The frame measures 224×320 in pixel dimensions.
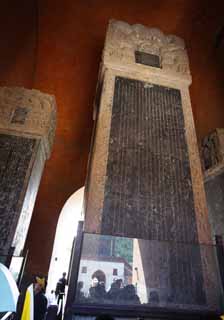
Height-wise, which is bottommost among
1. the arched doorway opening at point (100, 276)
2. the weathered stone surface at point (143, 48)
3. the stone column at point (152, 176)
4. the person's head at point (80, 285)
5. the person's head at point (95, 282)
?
the person's head at point (80, 285)

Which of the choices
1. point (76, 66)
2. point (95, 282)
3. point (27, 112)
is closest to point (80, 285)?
point (95, 282)

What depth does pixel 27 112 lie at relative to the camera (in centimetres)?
509

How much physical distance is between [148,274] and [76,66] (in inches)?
289

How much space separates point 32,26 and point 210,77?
5.99 meters

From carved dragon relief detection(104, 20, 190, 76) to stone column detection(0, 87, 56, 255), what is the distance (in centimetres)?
187

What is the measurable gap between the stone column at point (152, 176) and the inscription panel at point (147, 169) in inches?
0.5

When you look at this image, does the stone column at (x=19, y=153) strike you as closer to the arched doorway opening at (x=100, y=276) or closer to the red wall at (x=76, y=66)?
the arched doorway opening at (x=100, y=276)

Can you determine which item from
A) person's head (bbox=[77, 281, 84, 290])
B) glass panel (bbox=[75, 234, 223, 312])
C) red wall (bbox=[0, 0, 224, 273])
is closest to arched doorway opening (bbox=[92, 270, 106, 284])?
glass panel (bbox=[75, 234, 223, 312])

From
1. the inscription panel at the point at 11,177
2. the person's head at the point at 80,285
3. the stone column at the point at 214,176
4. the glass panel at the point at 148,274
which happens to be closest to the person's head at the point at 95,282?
the glass panel at the point at 148,274

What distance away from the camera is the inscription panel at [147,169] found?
3.10 metres

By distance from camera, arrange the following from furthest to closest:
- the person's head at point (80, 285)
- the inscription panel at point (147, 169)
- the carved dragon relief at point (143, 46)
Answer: the carved dragon relief at point (143, 46), the inscription panel at point (147, 169), the person's head at point (80, 285)

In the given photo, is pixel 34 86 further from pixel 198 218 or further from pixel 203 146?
pixel 198 218

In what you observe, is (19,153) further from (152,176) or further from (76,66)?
(76,66)

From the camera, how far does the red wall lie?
716 centimetres
